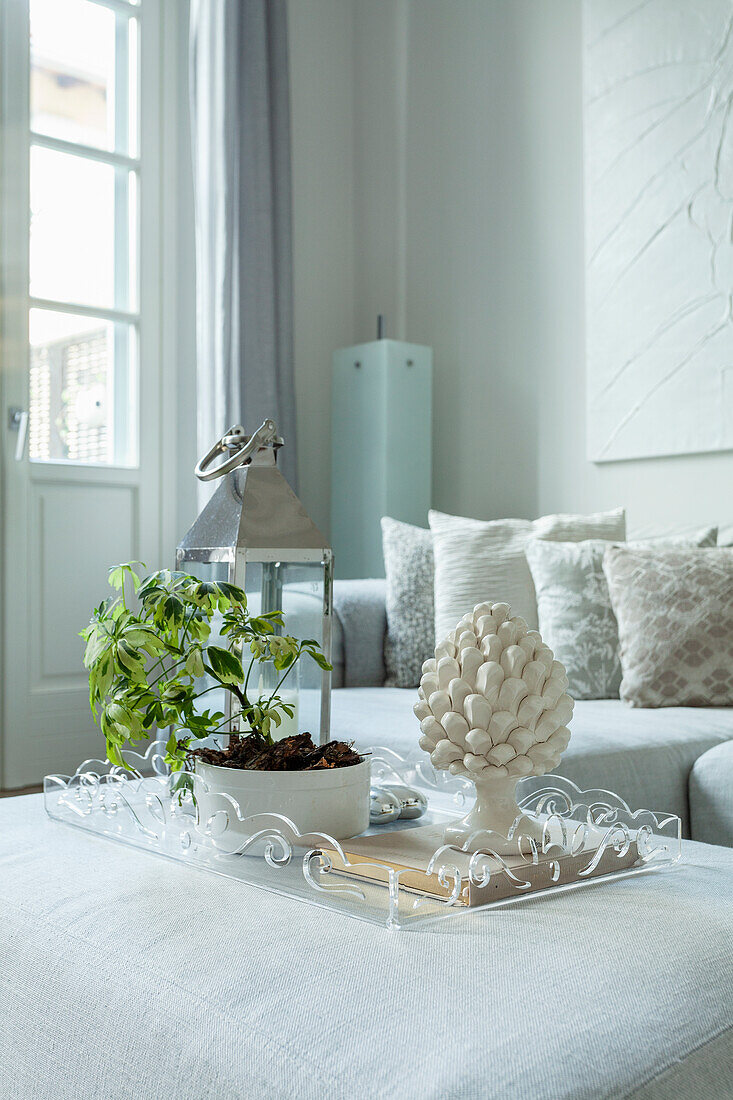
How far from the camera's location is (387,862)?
991 mm

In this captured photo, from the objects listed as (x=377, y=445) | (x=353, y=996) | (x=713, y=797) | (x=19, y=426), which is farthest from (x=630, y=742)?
(x=19, y=426)

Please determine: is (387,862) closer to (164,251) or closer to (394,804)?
(394,804)

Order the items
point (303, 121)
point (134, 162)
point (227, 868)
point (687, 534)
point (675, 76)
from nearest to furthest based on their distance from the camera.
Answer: point (227, 868) → point (687, 534) → point (675, 76) → point (134, 162) → point (303, 121)

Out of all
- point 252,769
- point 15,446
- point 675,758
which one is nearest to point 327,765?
point 252,769

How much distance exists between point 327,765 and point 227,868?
0.48ft

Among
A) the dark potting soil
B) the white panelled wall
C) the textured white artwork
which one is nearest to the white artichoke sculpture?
the dark potting soil

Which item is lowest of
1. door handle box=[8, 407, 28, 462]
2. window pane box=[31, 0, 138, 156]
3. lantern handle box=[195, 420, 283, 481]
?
lantern handle box=[195, 420, 283, 481]

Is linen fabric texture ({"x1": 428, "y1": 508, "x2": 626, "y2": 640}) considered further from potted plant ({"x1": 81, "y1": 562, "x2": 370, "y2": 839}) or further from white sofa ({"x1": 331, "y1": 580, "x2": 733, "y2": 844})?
potted plant ({"x1": 81, "y1": 562, "x2": 370, "y2": 839})

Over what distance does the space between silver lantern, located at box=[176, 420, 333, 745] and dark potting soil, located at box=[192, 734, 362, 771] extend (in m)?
0.16

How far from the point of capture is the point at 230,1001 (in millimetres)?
729

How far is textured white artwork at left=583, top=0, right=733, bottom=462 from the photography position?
3.02 meters

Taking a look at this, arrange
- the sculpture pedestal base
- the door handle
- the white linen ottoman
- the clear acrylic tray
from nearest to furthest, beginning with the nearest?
the white linen ottoman, the clear acrylic tray, the sculpture pedestal base, the door handle

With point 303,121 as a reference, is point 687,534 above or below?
below

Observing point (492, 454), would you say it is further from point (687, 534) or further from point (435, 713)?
point (435, 713)
